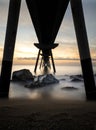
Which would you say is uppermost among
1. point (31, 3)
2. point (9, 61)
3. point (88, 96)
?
point (31, 3)

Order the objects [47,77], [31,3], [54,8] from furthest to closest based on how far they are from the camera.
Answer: [47,77], [54,8], [31,3]

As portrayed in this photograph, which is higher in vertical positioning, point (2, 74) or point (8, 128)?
point (2, 74)

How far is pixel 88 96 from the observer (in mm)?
7930

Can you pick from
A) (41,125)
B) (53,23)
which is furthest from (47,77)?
(41,125)

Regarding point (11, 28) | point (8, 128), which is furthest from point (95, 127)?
point (11, 28)

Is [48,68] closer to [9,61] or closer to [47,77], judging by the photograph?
[47,77]

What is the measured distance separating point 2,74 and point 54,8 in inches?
218

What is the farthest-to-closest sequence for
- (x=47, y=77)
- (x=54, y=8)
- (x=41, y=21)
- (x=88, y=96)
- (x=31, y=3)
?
(x=47, y=77) < (x=41, y=21) < (x=54, y=8) < (x=31, y=3) < (x=88, y=96)

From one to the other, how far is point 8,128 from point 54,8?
30.9 ft

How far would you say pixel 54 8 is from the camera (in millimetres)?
11898

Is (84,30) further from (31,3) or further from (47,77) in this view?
(47,77)

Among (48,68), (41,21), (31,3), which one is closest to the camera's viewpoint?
(31,3)

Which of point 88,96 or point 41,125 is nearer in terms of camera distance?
point 41,125

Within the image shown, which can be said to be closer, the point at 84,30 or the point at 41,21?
the point at 84,30
